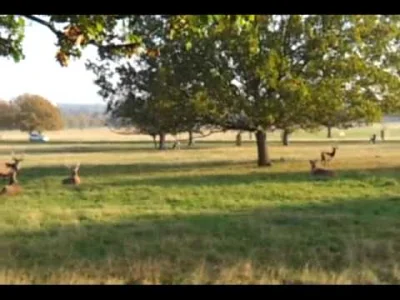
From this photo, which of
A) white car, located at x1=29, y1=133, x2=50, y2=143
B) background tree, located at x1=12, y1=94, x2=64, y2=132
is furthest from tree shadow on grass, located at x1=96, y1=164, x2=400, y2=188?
white car, located at x1=29, y1=133, x2=50, y2=143

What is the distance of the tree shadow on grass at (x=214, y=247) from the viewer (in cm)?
826

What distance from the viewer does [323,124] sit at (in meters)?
30.1

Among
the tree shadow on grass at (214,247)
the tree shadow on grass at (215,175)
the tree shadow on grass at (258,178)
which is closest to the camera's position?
the tree shadow on grass at (214,247)

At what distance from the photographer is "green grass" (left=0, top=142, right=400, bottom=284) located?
8281mm

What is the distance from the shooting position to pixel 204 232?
11.8 meters

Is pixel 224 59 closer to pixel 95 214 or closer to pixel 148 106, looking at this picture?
pixel 148 106

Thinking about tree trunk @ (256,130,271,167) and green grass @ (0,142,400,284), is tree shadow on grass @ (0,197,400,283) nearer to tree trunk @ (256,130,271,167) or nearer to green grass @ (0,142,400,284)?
green grass @ (0,142,400,284)

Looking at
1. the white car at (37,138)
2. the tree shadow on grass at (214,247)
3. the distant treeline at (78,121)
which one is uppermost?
the distant treeline at (78,121)

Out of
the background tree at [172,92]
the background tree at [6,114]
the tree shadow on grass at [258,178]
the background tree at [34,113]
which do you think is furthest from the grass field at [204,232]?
the background tree at [34,113]

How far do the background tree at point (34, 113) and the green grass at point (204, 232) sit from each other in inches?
2242

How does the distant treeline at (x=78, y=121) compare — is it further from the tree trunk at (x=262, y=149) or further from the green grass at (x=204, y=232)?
the green grass at (x=204, y=232)

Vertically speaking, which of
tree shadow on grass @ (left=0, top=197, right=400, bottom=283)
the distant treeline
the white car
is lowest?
the white car

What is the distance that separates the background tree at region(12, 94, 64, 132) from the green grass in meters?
57.0

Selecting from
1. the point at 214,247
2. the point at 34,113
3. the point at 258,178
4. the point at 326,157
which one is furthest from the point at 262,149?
the point at 34,113
